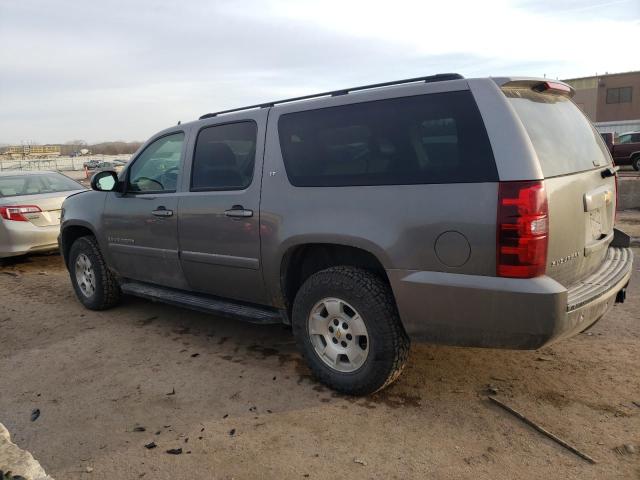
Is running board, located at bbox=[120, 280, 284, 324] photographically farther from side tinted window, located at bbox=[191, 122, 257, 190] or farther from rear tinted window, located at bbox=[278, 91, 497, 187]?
rear tinted window, located at bbox=[278, 91, 497, 187]

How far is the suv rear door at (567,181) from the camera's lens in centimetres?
272

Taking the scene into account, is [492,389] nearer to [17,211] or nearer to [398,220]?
[398,220]

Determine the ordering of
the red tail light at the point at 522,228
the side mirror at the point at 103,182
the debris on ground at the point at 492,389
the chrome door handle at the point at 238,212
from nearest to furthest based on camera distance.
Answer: the red tail light at the point at 522,228 < the debris on ground at the point at 492,389 < the chrome door handle at the point at 238,212 < the side mirror at the point at 103,182

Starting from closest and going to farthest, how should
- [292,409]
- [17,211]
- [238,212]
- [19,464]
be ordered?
[19,464], [292,409], [238,212], [17,211]

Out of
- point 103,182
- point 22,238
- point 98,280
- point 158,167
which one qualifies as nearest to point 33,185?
point 22,238

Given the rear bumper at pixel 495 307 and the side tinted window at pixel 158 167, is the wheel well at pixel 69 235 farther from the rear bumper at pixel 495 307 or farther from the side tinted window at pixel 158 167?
the rear bumper at pixel 495 307

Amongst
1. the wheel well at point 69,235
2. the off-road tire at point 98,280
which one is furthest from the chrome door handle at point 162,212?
the wheel well at point 69,235

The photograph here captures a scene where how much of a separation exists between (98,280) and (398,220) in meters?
3.64

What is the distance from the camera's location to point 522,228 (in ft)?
8.41

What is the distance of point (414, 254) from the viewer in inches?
113

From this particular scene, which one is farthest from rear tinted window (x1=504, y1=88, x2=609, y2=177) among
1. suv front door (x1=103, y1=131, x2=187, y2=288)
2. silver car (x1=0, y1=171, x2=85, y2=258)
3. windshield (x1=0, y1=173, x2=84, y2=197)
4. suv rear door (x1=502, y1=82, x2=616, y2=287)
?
windshield (x1=0, y1=173, x2=84, y2=197)

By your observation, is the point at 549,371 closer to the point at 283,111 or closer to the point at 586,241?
the point at 586,241

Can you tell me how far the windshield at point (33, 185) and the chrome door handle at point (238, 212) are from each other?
5.38m

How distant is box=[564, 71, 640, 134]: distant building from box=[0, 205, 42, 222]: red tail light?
167ft
